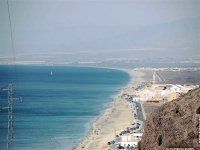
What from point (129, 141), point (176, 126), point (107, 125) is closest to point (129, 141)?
point (129, 141)

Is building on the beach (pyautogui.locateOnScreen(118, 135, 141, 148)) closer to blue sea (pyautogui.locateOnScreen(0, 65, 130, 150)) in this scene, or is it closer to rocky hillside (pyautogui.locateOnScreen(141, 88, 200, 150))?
blue sea (pyautogui.locateOnScreen(0, 65, 130, 150))

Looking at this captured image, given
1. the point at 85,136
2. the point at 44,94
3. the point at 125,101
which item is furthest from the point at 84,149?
the point at 44,94

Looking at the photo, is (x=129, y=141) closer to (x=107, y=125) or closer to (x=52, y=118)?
(x=107, y=125)

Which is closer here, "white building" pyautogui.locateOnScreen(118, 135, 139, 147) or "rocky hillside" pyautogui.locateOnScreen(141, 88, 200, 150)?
"rocky hillside" pyautogui.locateOnScreen(141, 88, 200, 150)

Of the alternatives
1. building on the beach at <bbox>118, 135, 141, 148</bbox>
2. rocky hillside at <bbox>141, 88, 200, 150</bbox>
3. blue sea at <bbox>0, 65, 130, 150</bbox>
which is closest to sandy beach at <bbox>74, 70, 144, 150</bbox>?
blue sea at <bbox>0, 65, 130, 150</bbox>

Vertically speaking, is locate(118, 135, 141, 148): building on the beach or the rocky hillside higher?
the rocky hillside
